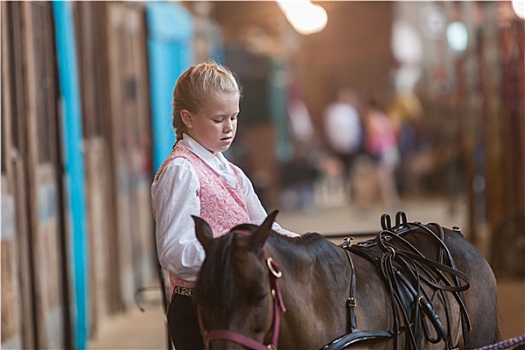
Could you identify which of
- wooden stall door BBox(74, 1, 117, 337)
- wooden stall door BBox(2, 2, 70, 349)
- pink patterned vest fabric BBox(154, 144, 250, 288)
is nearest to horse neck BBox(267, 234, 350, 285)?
pink patterned vest fabric BBox(154, 144, 250, 288)

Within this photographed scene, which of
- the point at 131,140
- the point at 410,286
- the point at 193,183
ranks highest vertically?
the point at 131,140

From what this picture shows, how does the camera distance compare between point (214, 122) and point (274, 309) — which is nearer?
point (274, 309)

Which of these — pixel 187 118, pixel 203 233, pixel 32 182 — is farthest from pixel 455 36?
pixel 203 233

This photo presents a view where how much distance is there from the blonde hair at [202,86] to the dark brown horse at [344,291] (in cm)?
52

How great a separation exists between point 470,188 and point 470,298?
753 cm

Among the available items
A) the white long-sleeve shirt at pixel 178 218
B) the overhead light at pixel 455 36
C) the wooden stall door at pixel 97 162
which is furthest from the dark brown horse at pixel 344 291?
the overhead light at pixel 455 36

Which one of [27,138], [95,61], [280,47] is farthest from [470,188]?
[280,47]

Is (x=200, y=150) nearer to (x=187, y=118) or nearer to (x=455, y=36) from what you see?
(x=187, y=118)

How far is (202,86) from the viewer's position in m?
3.20

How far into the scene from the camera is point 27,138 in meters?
5.89

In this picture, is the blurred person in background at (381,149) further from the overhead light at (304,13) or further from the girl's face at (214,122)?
the girl's face at (214,122)

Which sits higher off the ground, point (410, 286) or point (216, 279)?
point (216, 279)

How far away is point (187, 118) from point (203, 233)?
0.60 metres

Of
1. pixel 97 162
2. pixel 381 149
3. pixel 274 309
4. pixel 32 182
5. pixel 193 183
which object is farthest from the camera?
pixel 381 149
